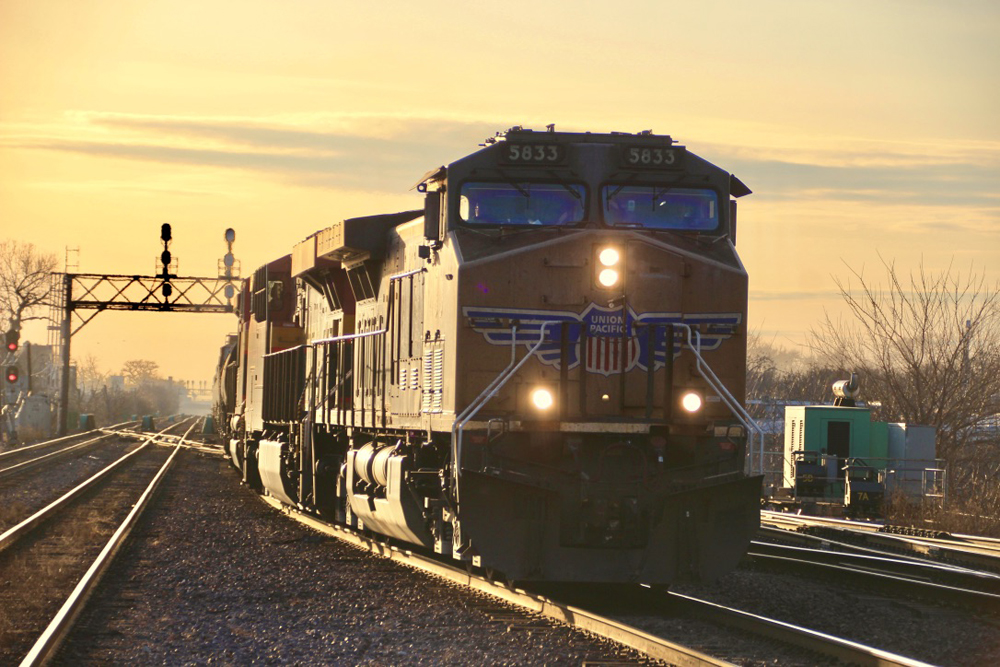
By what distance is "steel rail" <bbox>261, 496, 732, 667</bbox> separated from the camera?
24.3 feet

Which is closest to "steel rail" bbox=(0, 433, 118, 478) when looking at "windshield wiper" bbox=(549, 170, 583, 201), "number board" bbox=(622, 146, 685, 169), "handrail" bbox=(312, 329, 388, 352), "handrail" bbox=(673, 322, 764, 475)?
"handrail" bbox=(312, 329, 388, 352)

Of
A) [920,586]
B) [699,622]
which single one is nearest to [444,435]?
[699,622]

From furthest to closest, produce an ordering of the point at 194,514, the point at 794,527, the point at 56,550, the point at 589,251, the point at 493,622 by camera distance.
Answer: the point at 194,514
the point at 794,527
the point at 56,550
the point at 589,251
the point at 493,622

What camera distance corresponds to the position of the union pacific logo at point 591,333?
9.63 metres

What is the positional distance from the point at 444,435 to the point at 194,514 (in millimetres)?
9765

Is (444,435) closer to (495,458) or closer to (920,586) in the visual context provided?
(495,458)

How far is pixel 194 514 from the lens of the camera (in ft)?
61.9

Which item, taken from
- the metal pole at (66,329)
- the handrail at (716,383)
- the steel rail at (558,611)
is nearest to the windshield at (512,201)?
the handrail at (716,383)

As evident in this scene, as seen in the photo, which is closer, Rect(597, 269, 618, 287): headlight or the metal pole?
Rect(597, 269, 618, 287): headlight

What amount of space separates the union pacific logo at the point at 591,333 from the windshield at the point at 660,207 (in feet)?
2.57

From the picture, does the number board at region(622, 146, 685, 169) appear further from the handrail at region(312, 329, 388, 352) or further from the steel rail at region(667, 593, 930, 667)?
the handrail at region(312, 329, 388, 352)

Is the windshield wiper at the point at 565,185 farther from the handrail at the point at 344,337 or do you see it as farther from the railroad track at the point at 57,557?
the railroad track at the point at 57,557

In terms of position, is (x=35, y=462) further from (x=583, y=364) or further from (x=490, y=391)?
(x=583, y=364)

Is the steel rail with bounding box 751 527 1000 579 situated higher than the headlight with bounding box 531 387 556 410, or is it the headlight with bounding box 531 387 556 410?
the headlight with bounding box 531 387 556 410
